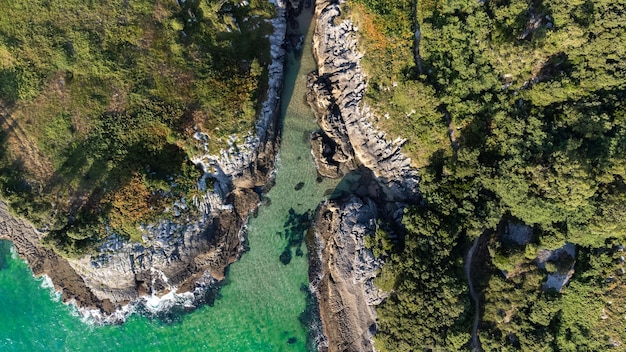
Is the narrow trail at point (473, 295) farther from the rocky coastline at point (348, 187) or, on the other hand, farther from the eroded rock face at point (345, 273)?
the eroded rock face at point (345, 273)

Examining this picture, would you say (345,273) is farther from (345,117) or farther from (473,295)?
(345,117)

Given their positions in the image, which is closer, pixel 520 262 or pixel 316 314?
pixel 520 262

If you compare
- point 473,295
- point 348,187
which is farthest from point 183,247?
point 473,295

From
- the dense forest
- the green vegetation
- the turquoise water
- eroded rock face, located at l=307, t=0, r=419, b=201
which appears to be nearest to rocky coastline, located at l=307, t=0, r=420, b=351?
eroded rock face, located at l=307, t=0, r=419, b=201

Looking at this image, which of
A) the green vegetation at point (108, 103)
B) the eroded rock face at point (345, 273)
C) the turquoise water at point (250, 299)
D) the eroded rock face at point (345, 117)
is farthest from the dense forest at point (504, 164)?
the green vegetation at point (108, 103)

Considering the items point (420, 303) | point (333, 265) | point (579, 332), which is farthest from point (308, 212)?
point (579, 332)

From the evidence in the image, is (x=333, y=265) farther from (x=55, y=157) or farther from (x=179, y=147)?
(x=55, y=157)

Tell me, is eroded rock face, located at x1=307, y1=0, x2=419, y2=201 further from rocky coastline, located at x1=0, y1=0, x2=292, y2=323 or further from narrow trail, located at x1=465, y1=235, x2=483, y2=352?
narrow trail, located at x1=465, y1=235, x2=483, y2=352

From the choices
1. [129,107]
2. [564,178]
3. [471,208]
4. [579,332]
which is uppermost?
[564,178]
